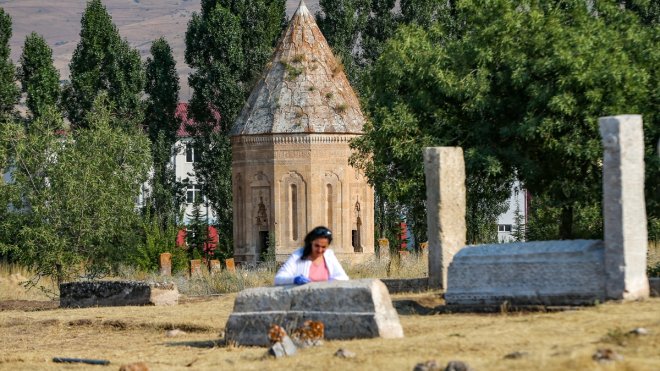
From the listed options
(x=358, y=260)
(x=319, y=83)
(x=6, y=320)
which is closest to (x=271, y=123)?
(x=319, y=83)

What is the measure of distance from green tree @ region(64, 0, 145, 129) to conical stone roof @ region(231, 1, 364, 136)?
8.70 metres

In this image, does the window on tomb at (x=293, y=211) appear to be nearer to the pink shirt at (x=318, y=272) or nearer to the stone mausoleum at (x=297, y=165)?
the stone mausoleum at (x=297, y=165)

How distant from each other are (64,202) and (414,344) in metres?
18.8

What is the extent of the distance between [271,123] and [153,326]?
20.7 metres

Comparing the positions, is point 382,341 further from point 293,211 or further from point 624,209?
point 293,211

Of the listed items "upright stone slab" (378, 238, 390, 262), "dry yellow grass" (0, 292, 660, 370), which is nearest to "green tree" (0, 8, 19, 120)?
"upright stone slab" (378, 238, 390, 262)

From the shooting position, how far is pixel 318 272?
15383 millimetres

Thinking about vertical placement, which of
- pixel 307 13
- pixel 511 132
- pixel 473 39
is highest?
pixel 307 13

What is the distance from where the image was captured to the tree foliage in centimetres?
2248

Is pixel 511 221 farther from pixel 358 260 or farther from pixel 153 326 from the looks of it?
pixel 153 326

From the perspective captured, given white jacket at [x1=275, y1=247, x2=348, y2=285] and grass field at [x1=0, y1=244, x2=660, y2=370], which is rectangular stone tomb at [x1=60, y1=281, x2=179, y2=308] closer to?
grass field at [x1=0, y1=244, x2=660, y2=370]

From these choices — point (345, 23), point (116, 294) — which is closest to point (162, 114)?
point (345, 23)

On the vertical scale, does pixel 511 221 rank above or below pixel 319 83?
below

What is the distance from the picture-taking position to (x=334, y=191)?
40.6m
